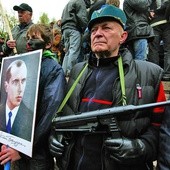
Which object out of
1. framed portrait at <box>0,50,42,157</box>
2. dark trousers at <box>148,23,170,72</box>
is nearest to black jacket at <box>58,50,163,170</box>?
framed portrait at <box>0,50,42,157</box>

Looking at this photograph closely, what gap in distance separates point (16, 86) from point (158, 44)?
10.8 feet

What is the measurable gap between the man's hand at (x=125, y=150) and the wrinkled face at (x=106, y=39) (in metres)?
0.68

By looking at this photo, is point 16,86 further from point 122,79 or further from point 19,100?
point 122,79

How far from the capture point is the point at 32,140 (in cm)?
239

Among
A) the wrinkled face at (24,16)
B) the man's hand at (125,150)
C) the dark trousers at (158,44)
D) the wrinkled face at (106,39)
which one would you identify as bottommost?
the man's hand at (125,150)

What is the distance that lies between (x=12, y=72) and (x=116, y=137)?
1164mm

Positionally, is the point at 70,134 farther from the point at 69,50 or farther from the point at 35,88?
the point at 69,50

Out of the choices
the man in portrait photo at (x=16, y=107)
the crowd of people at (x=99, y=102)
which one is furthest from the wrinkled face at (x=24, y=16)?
the man in portrait photo at (x=16, y=107)

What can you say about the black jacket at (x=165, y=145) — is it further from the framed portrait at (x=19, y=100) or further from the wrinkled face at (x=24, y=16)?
the wrinkled face at (x=24, y=16)

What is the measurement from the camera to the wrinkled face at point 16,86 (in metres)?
2.60

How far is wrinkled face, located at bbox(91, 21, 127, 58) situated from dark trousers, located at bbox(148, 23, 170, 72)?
264cm

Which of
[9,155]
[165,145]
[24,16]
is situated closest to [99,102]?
[165,145]

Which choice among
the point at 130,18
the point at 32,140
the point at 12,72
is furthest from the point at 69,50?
the point at 32,140

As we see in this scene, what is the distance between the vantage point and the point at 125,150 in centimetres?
198
